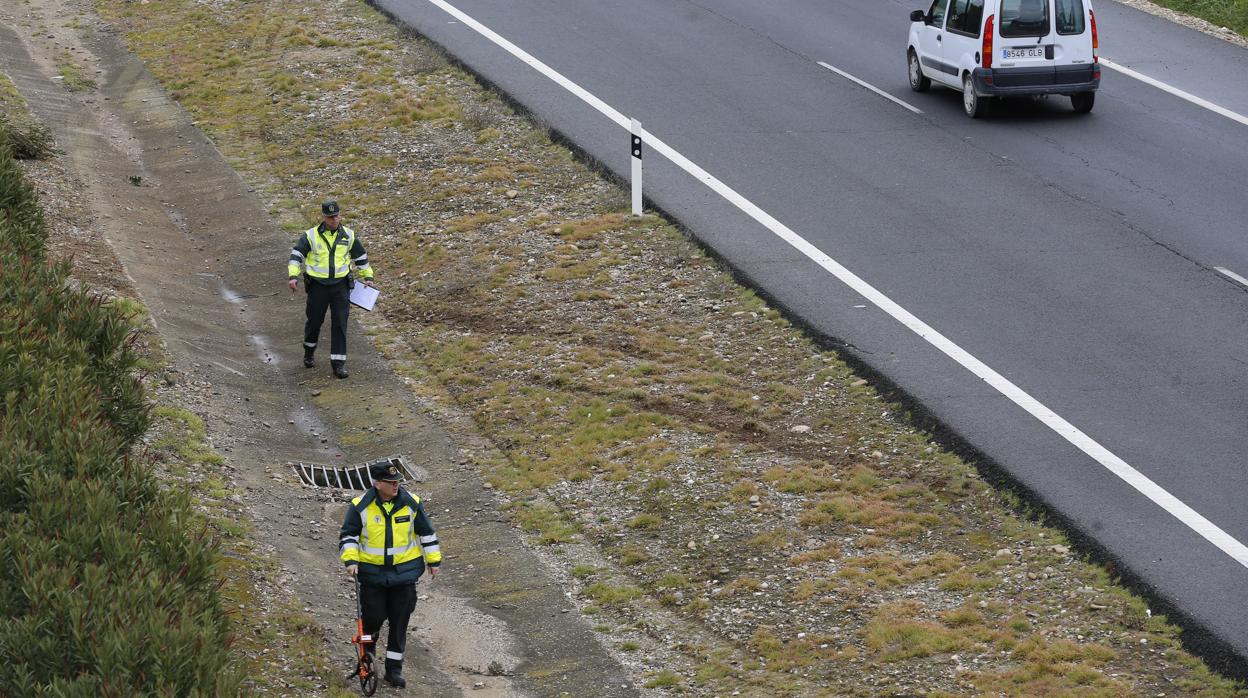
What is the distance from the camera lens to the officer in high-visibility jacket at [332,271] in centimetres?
1503

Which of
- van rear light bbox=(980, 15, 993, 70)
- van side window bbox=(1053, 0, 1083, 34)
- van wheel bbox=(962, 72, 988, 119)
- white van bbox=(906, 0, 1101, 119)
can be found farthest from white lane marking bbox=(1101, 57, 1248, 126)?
van wheel bbox=(962, 72, 988, 119)

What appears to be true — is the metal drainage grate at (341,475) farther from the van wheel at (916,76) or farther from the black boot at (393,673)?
the van wheel at (916,76)

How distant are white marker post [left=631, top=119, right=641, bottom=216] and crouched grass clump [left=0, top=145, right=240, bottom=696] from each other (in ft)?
24.8

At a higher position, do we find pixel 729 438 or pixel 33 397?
pixel 33 397

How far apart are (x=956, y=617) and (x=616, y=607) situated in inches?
99.4

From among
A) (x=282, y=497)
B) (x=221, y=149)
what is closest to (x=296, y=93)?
(x=221, y=149)

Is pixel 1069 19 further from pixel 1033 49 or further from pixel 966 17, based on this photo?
pixel 966 17

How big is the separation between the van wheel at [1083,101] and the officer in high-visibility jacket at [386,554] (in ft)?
48.2

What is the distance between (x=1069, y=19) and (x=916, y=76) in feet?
8.57

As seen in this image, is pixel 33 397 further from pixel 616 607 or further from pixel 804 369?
pixel 804 369

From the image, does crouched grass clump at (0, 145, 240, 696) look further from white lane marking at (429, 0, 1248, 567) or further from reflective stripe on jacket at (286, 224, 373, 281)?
white lane marking at (429, 0, 1248, 567)

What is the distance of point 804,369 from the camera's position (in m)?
14.0

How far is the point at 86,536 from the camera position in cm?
809

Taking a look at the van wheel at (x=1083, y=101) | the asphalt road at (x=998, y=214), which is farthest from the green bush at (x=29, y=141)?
the van wheel at (x=1083, y=101)
